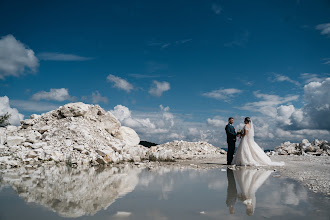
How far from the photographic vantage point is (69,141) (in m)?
15.0

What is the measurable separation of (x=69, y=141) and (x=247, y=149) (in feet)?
33.1

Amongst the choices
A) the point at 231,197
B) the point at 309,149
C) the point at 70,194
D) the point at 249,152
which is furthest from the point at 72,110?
the point at 309,149

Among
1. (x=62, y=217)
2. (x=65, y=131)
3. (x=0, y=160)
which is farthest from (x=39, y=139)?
(x=62, y=217)

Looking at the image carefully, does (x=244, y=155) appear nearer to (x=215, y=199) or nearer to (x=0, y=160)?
(x=215, y=199)

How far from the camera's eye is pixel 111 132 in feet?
72.1

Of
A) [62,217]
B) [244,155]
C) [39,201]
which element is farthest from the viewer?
[244,155]

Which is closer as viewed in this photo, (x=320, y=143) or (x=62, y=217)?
Result: (x=62, y=217)

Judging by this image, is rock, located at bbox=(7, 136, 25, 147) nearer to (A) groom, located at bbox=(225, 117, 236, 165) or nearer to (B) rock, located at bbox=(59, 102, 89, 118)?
(B) rock, located at bbox=(59, 102, 89, 118)

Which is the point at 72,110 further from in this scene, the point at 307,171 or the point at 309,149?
the point at 309,149

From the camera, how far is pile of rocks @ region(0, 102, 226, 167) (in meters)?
13.3

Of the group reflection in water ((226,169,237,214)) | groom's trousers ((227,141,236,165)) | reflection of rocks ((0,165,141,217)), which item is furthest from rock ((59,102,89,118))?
reflection in water ((226,169,237,214))

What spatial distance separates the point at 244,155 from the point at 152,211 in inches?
377

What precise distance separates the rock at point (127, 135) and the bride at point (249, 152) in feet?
38.9

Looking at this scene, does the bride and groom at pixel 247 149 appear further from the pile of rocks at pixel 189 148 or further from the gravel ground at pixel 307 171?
the pile of rocks at pixel 189 148
